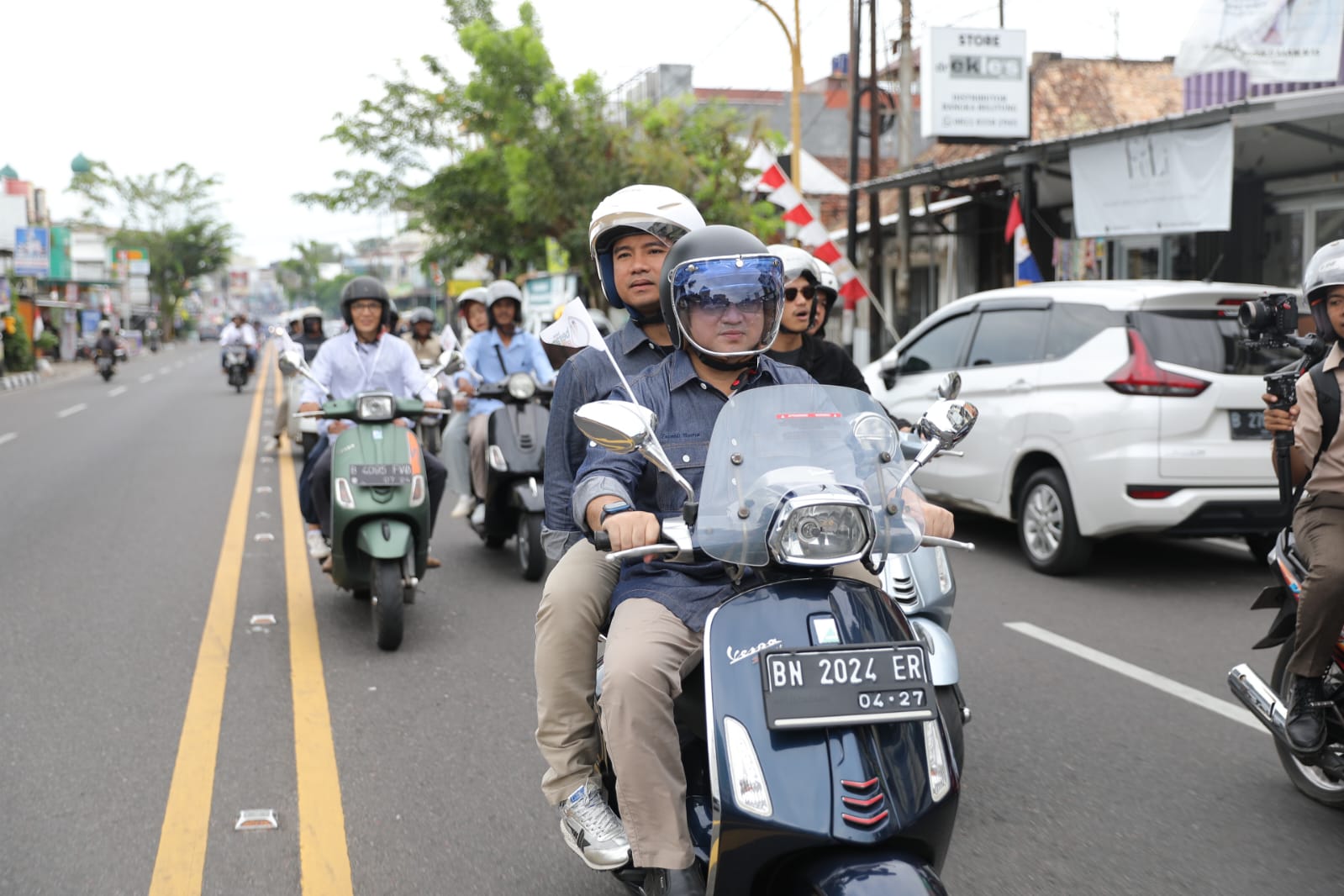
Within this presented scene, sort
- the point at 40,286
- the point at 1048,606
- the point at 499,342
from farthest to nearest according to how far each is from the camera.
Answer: the point at 40,286 < the point at 499,342 < the point at 1048,606

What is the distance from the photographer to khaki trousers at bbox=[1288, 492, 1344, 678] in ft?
12.5

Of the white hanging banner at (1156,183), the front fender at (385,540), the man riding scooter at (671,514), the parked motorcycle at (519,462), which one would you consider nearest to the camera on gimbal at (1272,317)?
the man riding scooter at (671,514)

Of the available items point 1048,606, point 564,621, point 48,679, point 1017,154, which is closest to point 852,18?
point 1017,154

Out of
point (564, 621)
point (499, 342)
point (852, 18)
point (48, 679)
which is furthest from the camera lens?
point (852, 18)

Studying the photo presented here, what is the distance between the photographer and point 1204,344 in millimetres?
7312

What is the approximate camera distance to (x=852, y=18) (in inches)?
779

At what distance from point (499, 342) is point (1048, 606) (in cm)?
413

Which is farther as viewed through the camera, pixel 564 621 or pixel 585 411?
pixel 564 621

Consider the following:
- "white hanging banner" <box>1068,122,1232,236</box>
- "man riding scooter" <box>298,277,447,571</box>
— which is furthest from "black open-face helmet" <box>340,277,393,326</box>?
"white hanging banner" <box>1068,122,1232,236</box>

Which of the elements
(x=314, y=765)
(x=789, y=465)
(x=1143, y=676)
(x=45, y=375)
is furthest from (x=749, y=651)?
(x=45, y=375)

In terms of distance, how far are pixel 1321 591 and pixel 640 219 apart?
2.28 metres

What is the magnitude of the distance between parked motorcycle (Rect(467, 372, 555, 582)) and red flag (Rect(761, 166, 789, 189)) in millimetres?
9492

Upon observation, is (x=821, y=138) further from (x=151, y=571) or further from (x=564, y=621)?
(x=564, y=621)

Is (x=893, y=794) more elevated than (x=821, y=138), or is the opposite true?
(x=821, y=138)
